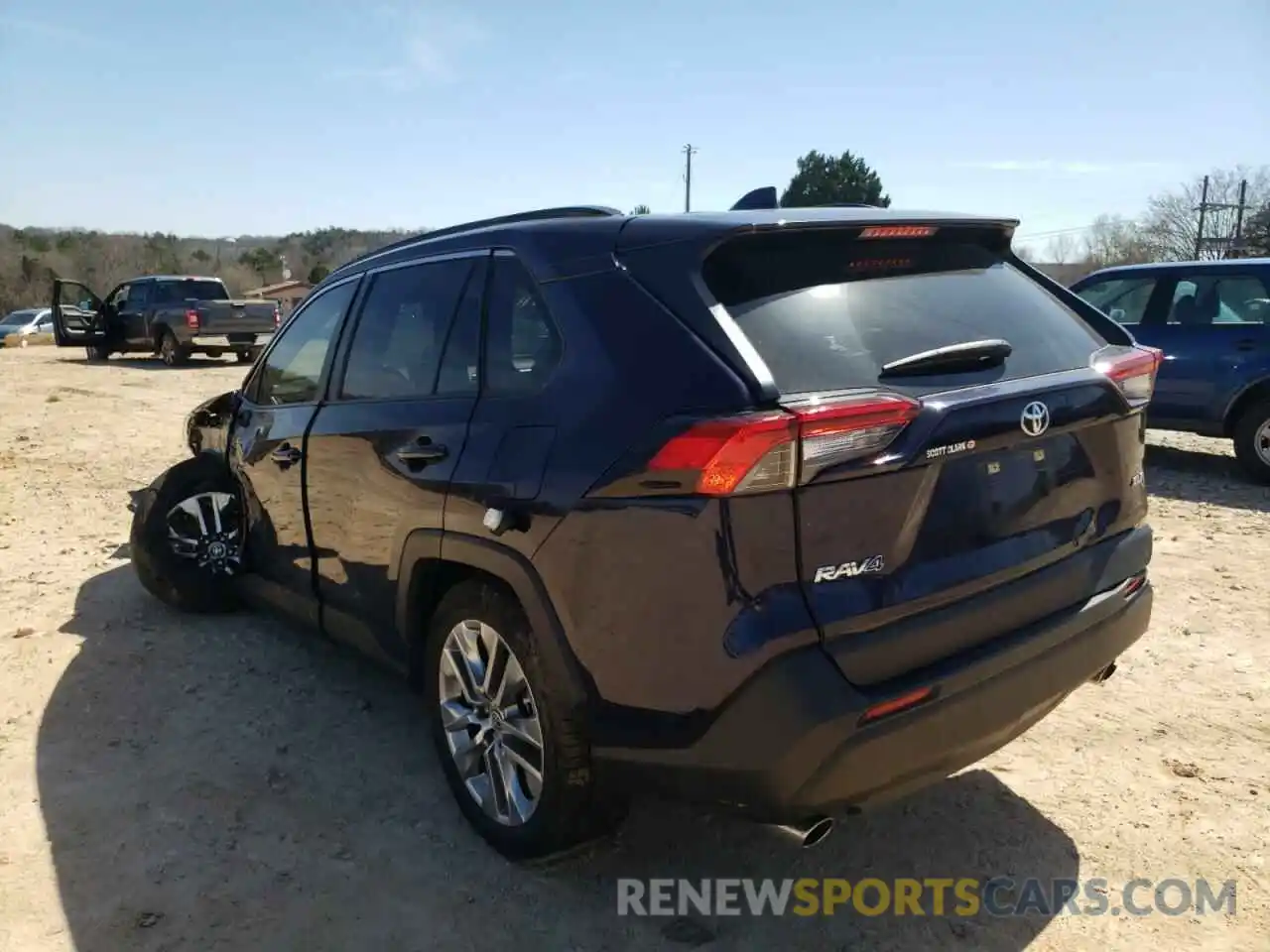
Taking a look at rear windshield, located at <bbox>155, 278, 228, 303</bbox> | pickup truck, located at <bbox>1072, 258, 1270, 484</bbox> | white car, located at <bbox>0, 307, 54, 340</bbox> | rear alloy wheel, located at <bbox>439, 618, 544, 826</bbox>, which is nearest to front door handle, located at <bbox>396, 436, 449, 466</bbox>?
rear alloy wheel, located at <bbox>439, 618, 544, 826</bbox>

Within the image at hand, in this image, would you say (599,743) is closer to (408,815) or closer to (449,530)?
(449,530)

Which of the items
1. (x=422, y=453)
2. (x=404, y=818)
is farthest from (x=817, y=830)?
(x=422, y=453)

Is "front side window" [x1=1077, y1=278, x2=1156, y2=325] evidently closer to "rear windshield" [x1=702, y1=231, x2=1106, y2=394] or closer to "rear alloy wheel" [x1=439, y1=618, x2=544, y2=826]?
"rear windshield" [x1=702, y1=231, x2=1106, y2=394]

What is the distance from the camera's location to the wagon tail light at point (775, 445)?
2.09 m

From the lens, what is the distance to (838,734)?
2102 mm

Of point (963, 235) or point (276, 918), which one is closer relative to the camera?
point (276, 918)

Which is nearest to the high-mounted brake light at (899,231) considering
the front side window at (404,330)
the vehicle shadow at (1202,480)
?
the front side window at (404,330)

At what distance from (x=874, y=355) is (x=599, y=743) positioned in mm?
1210

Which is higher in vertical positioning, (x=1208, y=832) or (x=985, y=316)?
(x=985, y=316)

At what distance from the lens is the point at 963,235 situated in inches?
114

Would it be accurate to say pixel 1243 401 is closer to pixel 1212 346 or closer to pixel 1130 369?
pixel 1212 346

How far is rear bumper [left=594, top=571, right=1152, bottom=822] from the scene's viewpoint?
210cm

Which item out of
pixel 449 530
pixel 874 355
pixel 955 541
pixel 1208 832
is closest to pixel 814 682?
pixel 955 541

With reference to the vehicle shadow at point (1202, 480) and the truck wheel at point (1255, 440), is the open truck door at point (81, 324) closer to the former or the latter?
the vehicle shadow at point (1202, 480)
